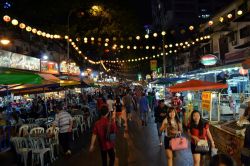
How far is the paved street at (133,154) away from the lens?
10462 millimetres

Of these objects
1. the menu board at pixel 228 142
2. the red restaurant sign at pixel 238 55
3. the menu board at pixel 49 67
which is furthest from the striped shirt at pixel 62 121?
the red restaurant sign at pixel 238 55

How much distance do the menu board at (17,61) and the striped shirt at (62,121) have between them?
8360mm

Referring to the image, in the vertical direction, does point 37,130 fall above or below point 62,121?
below

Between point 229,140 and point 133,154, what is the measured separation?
10.8 feet

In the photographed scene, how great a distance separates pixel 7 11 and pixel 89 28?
9147mm

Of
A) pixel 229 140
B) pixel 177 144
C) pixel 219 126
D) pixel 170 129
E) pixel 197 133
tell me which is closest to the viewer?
pixel 197 133

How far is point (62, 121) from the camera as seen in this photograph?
11805mm

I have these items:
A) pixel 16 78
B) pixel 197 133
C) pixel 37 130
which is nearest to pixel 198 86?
pixel 197 133

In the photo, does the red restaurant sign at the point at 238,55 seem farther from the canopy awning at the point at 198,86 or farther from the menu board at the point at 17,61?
the menu board at the point at 17,61

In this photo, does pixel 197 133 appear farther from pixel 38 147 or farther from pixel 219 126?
pixel 38 147

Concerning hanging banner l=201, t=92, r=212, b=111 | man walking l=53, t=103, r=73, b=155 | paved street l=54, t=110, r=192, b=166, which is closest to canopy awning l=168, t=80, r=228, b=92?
hanging banner l=201, t=92, r=212, b=111

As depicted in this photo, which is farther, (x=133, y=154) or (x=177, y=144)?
(x=133, y=154)

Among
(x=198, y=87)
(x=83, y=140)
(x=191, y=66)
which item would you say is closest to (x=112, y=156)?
(x=198, y=87)

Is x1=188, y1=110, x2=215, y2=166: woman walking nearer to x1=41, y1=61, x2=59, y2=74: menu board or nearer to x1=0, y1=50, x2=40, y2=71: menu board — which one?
x1=0, y1=50, x2=40, y2=71: menu board
